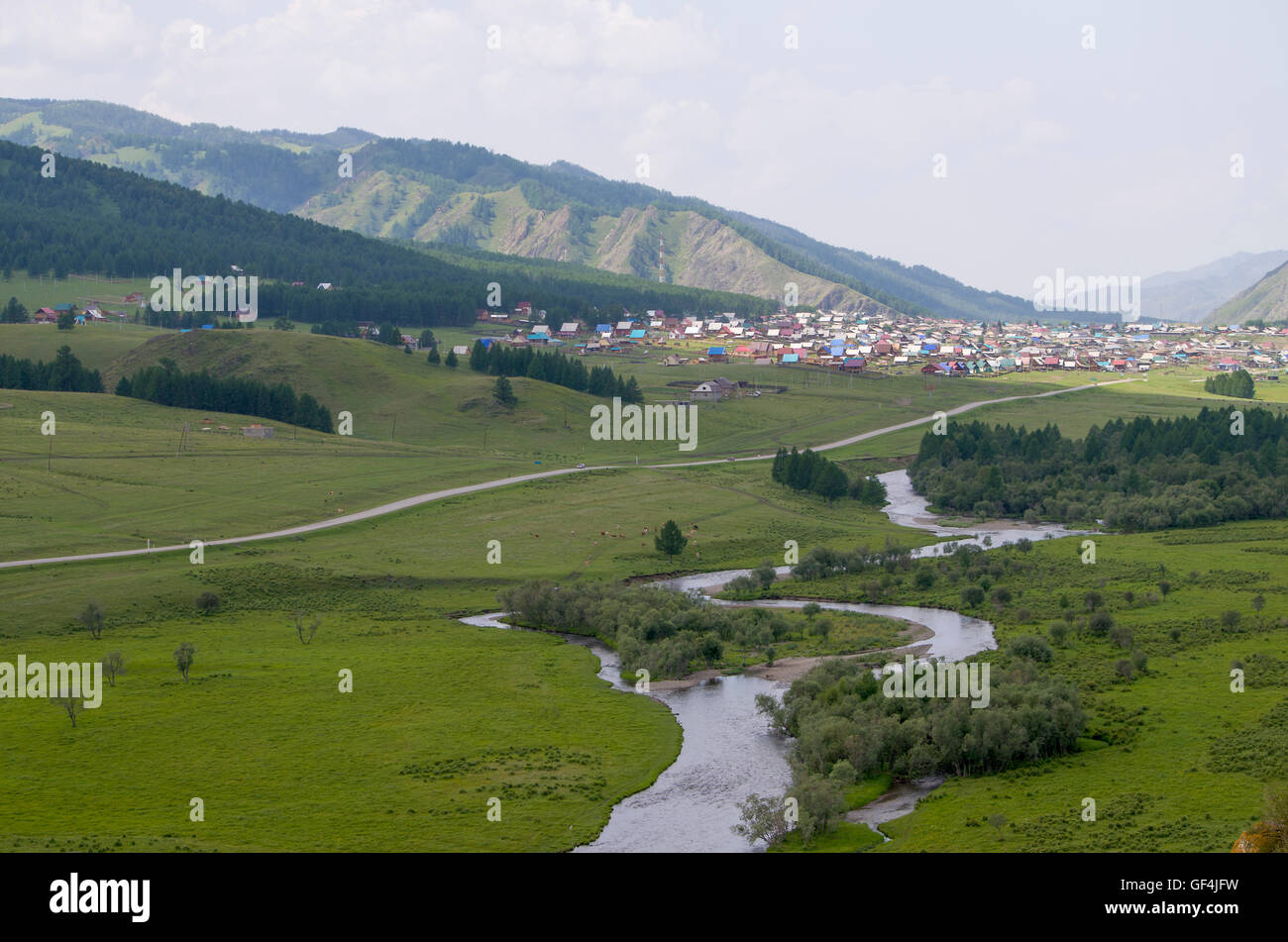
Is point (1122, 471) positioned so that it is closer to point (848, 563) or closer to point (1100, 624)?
point (848, 563)

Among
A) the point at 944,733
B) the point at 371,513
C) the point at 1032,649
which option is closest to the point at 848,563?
the point at 1032,649

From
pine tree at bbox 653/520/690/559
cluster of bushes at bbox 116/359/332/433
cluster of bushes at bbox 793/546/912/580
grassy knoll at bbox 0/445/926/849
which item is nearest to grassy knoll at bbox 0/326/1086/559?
cluster of bushes at bbox 116/359/332/433

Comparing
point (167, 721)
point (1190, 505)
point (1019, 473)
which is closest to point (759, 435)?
point (1019, 473)

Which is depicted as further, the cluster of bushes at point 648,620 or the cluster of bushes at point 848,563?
the cluster of bushes at point 848,563

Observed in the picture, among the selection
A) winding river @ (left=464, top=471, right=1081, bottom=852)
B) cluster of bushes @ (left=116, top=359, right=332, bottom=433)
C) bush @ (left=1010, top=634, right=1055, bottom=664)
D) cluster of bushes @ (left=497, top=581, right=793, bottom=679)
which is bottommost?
winding river @ (left=464, top=471, right=1081, bottom=852)

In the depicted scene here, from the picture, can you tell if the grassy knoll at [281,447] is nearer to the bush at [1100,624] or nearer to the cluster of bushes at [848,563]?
the cluster of bushes at [848,563]

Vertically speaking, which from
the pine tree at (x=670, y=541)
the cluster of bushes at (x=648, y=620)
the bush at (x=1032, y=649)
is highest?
the pine tree at (x=670, y=541)

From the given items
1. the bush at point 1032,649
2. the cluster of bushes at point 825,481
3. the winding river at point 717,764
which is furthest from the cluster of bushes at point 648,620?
the cluster of bushes at point 825,481

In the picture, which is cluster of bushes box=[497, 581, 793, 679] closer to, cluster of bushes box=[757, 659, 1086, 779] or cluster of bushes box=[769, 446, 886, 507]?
cluster of bushes box=[757, 659, 1086, 779]
